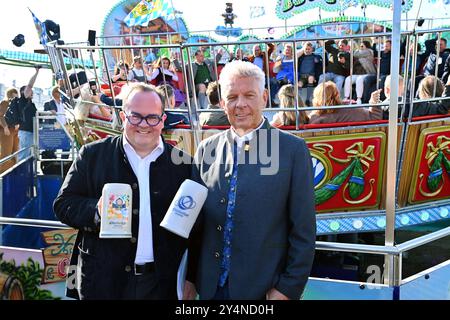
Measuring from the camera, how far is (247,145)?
2146 mm

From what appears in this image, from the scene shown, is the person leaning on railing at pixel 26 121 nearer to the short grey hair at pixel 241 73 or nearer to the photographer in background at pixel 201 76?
the photographer in background at pixel 201 76

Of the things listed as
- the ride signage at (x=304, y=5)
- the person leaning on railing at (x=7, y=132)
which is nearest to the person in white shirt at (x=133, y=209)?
the person leaning on railing at (x=7, y=132)

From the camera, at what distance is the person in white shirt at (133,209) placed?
2166 millimetres

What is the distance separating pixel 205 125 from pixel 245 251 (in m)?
2.93

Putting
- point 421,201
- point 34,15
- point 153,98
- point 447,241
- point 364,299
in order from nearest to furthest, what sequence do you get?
point 153,98 < point 364,299 < point 421,201 < point 447,241 < point 34,15

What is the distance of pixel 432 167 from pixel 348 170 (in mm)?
875

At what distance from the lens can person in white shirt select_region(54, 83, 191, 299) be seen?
7.11ft

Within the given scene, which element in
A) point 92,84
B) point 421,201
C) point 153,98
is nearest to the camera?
point 153,98

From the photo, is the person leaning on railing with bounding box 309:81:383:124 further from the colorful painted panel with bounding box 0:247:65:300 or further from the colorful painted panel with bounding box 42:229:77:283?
the colorful painted panel with bounding box 0:247:65:300

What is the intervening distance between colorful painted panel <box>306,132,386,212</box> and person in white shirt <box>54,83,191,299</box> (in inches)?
110

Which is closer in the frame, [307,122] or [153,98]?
[153,98]

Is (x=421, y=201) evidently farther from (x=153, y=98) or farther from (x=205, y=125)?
(x=153, y=98)

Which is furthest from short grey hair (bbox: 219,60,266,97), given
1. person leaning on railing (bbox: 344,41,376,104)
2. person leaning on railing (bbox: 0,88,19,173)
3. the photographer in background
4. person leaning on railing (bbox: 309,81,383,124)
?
person leaning on railing (bbox: 0,88,19,173)

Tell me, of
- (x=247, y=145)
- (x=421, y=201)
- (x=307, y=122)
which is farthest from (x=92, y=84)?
(x=247, y=145)
